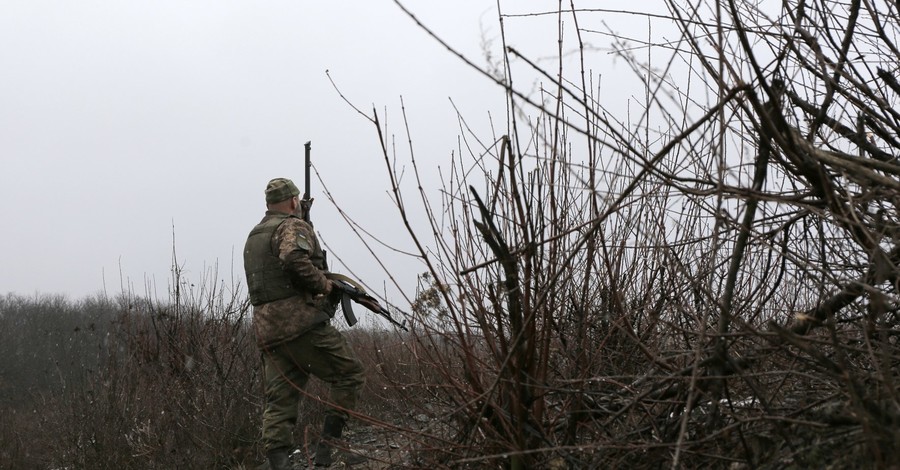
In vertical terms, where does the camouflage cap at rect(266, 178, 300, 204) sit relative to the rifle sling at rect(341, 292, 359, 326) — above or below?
above

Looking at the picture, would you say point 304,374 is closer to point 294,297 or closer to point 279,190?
point 294,297

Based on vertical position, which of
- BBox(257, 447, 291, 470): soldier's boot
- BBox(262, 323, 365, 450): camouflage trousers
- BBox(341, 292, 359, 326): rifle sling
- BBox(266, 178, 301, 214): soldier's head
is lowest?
BBox(257, 447, 291, 470): soldier's boot

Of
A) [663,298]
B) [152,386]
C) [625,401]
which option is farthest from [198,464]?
[625,401]

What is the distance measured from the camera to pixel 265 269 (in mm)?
5305

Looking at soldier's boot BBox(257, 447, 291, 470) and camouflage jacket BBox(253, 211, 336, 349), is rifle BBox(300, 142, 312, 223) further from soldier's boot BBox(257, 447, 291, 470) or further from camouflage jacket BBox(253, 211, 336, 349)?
soldier's boot BBox(257, 447, 291, 470)

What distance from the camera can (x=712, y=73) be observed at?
208 centimetres

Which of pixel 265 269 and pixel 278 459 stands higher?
pixel 265 269

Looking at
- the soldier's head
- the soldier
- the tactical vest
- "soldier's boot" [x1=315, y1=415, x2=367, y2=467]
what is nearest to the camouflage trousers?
the soldier

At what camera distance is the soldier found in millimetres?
5176

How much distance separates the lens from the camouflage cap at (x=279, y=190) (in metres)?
5.44

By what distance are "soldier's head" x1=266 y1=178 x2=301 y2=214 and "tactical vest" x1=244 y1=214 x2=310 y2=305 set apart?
0.27 feet

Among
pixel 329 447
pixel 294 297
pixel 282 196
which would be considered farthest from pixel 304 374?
pixel 282 196

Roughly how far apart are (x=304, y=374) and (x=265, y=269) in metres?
0.75

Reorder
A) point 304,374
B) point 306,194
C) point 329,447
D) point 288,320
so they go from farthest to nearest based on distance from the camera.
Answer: point 306,194
point 329,447
point 304,374
point 288,320
